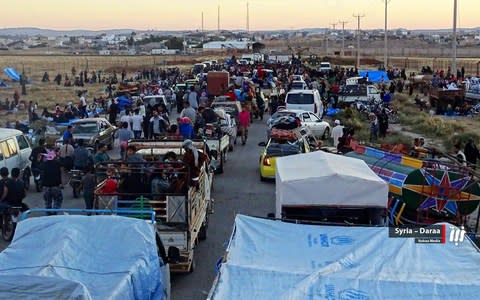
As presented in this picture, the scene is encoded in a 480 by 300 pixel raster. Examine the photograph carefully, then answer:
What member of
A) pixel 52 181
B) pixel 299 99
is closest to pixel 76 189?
pixel 52 181

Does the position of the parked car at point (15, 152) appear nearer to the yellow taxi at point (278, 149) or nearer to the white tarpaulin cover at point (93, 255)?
the yellow taxi at point (278, 149)

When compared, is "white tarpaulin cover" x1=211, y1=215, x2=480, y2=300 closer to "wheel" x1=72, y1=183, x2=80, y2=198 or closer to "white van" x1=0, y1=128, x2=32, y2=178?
"wheel" x1=72, y1=183, x2=80, y2=198

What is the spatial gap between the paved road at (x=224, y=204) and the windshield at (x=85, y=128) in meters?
1.15

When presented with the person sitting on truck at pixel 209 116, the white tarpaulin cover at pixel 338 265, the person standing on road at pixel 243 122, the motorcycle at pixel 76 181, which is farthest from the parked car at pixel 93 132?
the white tarpaulin cover at pixel 338 265

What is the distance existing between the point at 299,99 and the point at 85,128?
11.2 metres

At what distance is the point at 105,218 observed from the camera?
29.0ft

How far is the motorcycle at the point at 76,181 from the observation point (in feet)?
61.2

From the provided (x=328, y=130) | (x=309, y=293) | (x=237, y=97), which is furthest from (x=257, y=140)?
(x=309, y=293)

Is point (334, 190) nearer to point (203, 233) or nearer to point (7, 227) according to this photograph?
point (203, 233)

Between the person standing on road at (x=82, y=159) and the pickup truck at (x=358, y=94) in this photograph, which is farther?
the pickup truck at (x=358, y=94)

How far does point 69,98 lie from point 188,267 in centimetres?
4255

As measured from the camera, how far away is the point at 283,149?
21000mm

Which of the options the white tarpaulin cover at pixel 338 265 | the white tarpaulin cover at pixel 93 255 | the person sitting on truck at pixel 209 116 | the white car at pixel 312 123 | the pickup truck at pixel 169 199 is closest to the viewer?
the white tarpaulin cover at pixel 338 265

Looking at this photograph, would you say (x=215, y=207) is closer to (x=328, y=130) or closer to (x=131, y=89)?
(x=328, y=130)
